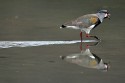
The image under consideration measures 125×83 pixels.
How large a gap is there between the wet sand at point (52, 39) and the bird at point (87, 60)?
0.45ft

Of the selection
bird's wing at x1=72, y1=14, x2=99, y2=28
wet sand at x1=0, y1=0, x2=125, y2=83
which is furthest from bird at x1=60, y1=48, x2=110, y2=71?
bird's wing at x1=72, y1=14, x2=99, y2=28

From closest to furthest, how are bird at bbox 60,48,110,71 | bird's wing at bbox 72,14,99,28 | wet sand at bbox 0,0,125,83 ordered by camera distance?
wet sand at bbox 0,0,125,83 → bird at bbox 60,48,110,71 → bird's wing at bbox 72,14,99,28

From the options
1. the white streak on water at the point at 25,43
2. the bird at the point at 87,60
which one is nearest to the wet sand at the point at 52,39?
the bird at the point at 87,60

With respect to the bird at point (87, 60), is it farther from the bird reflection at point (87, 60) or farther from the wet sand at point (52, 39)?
the wet sand at point (52, 39)

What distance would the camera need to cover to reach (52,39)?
12.0 metres

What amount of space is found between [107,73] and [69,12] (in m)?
7.43

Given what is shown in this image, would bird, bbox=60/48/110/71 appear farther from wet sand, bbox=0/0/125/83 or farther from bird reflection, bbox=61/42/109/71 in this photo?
wet sand, bbox=0/0/125/83

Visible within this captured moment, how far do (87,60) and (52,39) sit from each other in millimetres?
2335

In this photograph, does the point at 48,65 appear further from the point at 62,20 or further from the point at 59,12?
the point at 59,12

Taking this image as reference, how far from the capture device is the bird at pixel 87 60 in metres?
9.46

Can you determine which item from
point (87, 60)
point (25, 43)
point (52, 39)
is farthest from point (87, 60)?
point (52, 39)

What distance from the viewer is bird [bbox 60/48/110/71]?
946cm

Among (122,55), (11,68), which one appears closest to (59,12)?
(122,55)

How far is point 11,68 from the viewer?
928cm
